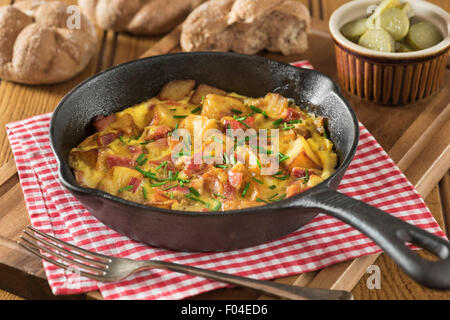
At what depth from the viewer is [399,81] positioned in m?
3.11

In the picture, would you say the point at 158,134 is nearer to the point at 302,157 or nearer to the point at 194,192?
the point at 194,192

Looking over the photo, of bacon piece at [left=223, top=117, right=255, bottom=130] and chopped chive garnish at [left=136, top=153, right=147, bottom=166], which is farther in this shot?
Result: bacon piece at [left=223, top=117, right=255, bottom=130]

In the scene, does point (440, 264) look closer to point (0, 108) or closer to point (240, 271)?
point (240, 271)

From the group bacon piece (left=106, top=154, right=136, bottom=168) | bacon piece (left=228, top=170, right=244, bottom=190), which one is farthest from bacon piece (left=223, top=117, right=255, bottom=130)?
bacon piece (left=106, top=154, right=136, bottom=168)

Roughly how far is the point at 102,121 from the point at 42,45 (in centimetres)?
88

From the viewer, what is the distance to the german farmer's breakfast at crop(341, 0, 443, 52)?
3.09 meters

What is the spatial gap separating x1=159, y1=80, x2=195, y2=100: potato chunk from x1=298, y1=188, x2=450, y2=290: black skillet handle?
1217 mm

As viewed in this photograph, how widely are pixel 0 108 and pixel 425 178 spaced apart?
2.34m

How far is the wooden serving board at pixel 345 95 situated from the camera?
7.46 ft

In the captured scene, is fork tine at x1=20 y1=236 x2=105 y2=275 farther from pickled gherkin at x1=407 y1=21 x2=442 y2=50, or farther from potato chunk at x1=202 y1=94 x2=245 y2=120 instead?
pickled gherkin at x1=407 y1=21 x2=442 y2=50

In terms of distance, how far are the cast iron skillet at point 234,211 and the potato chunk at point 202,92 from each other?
5 cm

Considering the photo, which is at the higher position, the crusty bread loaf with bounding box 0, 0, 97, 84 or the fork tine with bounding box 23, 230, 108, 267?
the crusty bread loaf with bounding box 0, 0, 97, 84

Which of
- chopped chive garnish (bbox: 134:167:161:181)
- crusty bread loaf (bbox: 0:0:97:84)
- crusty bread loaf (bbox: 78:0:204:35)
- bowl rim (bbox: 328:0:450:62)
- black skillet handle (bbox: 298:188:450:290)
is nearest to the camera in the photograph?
black skillet handle (bbox: 298:188:450:290)
